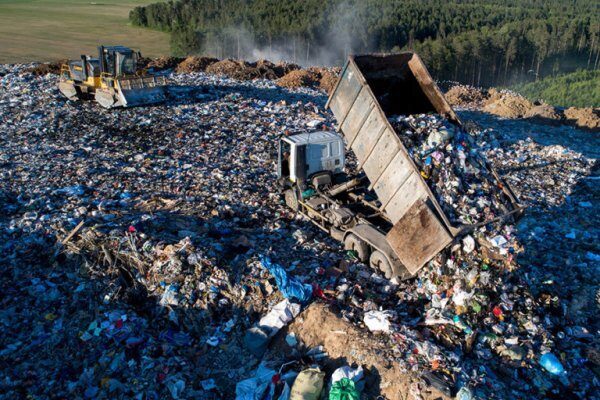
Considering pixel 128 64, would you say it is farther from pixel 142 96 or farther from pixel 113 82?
pixel 142 96

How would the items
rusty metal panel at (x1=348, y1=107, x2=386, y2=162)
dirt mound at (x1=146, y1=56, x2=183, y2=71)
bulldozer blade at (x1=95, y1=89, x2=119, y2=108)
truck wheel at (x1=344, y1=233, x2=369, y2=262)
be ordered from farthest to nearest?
dirt mound at (x1=146, y1=56, x2=183, y2=71) → bulldozer blade at (x1=95, y1=89, x2=119, y2=108) → truck wheel at (x1=344, y1=233, x2=369, y2=262) → rusty metal panel at (x1=348, y1=107, x2=386, y2=162)

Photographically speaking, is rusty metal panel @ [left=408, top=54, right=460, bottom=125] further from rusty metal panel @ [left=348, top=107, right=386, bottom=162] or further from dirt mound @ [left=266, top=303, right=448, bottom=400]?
dirt mound @ [left=266, top=303, right=448, bottom=400]

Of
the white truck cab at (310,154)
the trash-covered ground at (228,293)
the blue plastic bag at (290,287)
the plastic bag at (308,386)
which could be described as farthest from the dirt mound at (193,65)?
the plastic bag at (308,386)

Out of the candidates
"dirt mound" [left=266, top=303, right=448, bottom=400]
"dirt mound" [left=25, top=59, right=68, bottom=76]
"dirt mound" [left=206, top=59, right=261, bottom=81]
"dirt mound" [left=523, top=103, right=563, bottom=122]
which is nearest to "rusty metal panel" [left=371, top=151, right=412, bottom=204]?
"dirt mound" [left=266, top=303, right=448, bottom=400]

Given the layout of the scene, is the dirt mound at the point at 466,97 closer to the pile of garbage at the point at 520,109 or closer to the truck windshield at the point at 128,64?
the pile of garbage at the point at 520,109

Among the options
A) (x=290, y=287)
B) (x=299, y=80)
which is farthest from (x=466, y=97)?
(x=290, y=287)

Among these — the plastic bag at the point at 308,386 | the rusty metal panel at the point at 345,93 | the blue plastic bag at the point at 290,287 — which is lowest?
the plastic bag at the point at 308,386
